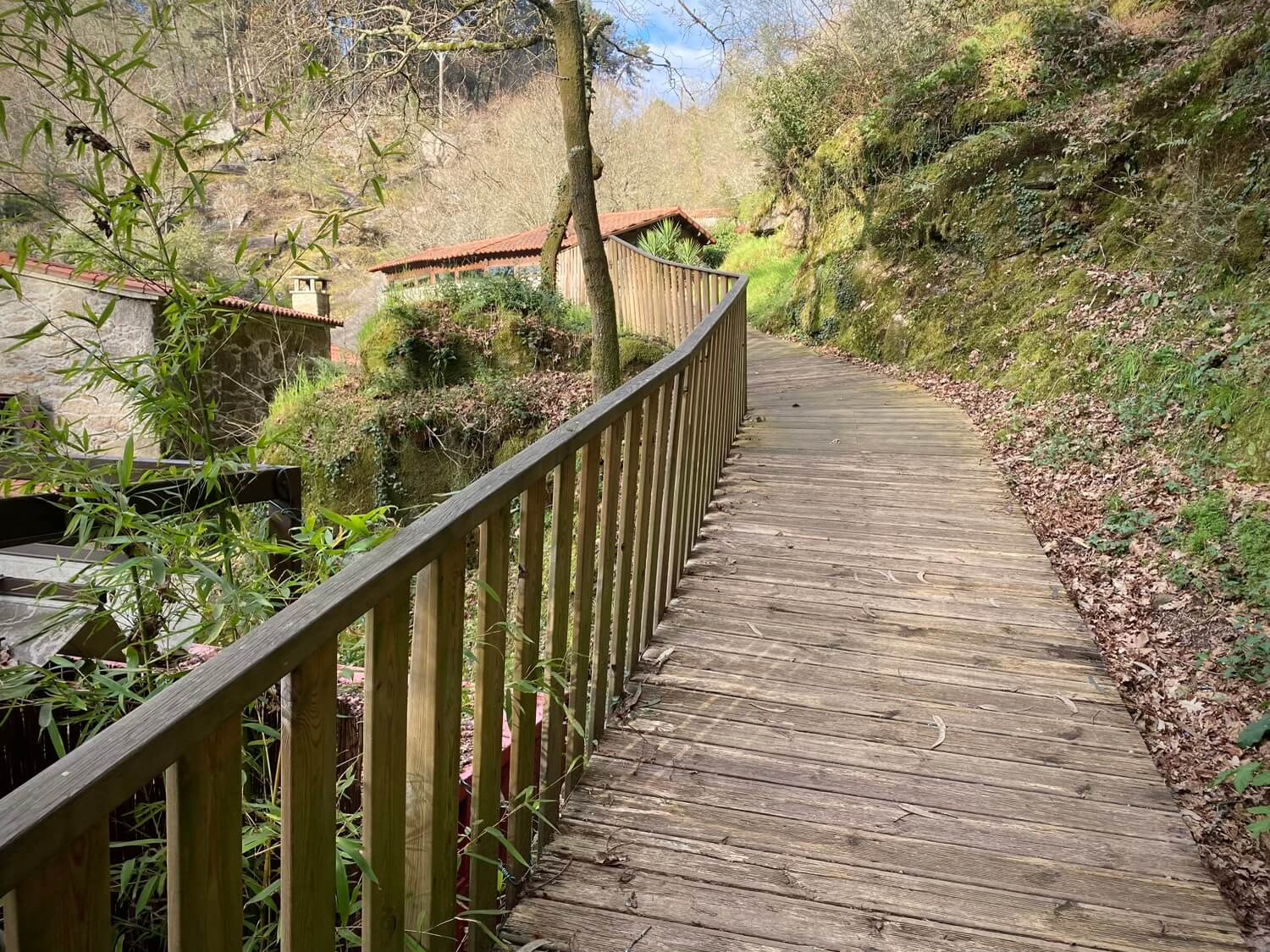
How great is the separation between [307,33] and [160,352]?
7756 mm

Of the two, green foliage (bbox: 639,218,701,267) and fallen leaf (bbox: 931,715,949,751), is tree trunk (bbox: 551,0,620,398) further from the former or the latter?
green foliage (bbox: 639,218,701,267)

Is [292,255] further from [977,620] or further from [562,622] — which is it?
[977,620]

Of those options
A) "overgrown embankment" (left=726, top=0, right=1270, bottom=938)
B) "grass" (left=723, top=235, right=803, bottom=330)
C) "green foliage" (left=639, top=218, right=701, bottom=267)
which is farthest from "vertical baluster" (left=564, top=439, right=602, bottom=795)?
"green foliage" (left=639, top=218, right=701, bottom=267)

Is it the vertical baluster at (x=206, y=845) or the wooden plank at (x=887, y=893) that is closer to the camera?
the vertical baluster at (x=206, y=845)

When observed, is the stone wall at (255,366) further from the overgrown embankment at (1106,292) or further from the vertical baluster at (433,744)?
the vertical baluster at (433,744)

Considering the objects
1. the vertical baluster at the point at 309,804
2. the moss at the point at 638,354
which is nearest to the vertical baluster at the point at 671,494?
the vertical baluster at the point at 309,804

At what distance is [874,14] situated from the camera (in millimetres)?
16281

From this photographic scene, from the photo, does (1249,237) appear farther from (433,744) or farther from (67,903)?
(67,903)

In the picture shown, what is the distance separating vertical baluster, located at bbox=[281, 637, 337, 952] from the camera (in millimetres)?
1142

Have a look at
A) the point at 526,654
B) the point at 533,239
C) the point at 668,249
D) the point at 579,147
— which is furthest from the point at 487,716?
the point at 533,239

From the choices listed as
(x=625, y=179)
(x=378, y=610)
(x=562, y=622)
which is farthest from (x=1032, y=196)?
(x=625, y=179)

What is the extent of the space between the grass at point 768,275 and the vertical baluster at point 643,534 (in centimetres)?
Result: 1405

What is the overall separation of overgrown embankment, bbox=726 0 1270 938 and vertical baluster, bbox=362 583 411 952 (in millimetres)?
2151

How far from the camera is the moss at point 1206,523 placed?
4.23m
